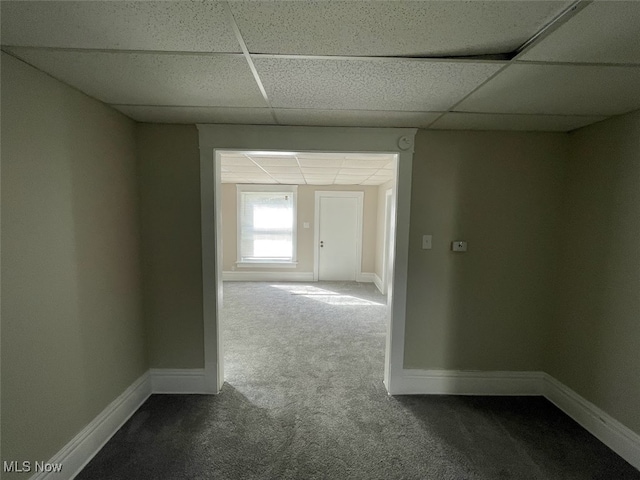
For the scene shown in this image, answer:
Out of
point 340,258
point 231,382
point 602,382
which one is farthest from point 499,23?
point 340,258

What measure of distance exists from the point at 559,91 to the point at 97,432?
325cm

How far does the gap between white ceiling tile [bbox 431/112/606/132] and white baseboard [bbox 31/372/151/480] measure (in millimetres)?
2931

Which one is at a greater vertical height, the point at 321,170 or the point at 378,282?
Answer: the point at 321,170

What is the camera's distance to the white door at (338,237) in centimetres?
632

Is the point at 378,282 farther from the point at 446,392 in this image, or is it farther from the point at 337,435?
the point at 337,435

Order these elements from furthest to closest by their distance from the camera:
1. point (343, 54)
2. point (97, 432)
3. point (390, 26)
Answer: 1. point (97, 432)
2. point (343, 54)
3. point (390, 26)

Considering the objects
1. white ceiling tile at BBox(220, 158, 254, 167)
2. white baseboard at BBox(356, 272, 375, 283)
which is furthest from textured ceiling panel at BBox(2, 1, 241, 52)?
white baseboard at BBox(356, 272, 375, 283)

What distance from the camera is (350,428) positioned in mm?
2016

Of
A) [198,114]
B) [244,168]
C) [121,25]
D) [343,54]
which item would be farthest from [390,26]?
[244,168]

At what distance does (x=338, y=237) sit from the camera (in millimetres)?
6414

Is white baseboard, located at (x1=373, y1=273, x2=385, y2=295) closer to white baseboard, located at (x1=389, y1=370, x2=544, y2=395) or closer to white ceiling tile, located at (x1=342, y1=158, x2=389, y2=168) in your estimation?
white ceiling tile, located at (x1=342, y1=158, x2=389, y2=168)

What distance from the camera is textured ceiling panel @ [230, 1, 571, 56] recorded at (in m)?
0.92

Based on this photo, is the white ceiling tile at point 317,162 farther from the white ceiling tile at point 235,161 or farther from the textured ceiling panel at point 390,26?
the textured ceiling panel at point 390,26

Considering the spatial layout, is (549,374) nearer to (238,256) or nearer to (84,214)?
(84,214)
